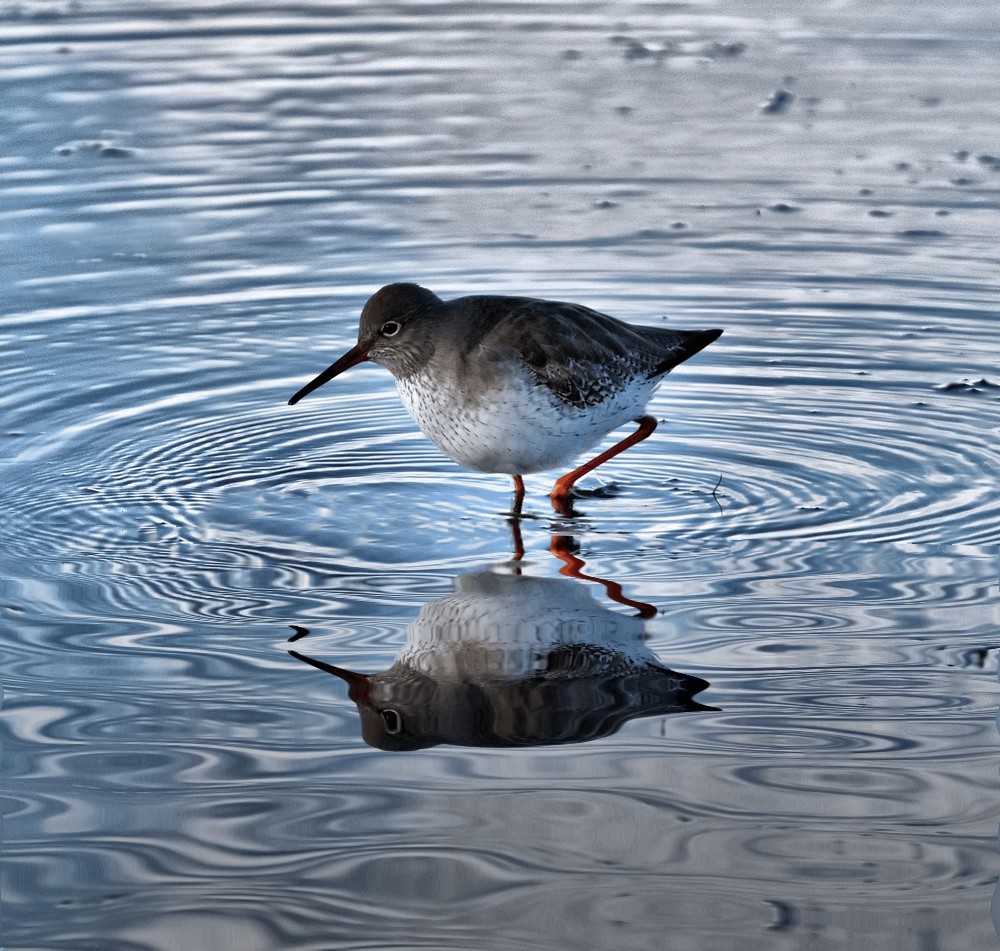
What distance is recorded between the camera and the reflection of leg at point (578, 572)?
18.0 ft

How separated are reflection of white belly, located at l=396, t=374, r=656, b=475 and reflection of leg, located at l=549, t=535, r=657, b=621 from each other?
415mm

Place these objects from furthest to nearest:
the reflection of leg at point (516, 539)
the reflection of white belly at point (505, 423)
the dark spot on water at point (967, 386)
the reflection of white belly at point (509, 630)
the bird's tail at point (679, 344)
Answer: the dark spot on water at point (967, 386) < the bird's tail at point (679, 344) < the reflection of white belly at point (505, 423) < the reflection of leg at point (516, 539) < the reflection of white belly at point (509, 630)

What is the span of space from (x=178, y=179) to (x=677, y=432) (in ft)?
17.0

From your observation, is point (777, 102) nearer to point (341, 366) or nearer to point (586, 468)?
point (586, 468)

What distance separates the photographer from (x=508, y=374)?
20.7 feet

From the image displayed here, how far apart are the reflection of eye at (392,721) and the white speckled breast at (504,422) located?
70.1 inches

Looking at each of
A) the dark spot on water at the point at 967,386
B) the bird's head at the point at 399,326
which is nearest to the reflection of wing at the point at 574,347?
the bird's head at the point at 399,326

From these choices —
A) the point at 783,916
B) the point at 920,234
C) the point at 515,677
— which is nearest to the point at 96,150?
the point at 920,234

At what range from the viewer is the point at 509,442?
632cm

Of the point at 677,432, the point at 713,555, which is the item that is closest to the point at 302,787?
the point at 713,555

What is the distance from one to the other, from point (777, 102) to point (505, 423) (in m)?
6.81

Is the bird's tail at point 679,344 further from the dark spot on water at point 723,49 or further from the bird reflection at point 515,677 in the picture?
the dark spot on water at point 723,49

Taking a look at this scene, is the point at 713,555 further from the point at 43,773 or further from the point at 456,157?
the point at 456,157

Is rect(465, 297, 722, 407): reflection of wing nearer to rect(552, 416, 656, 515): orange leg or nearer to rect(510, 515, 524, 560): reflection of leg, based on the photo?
rect(552, 416, 656, 515): orange leg
